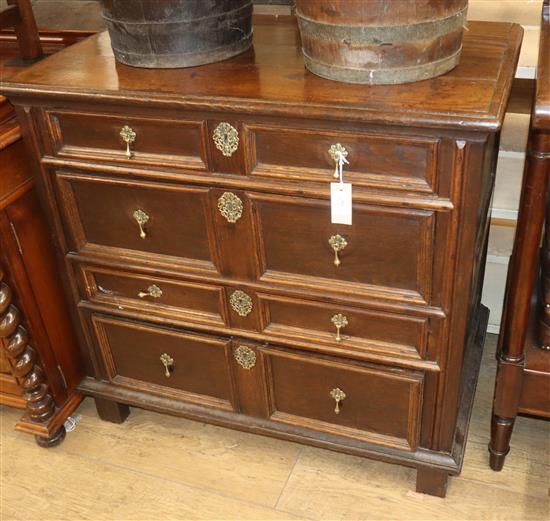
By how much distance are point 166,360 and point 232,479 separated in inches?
14.6

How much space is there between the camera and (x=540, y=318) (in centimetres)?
158

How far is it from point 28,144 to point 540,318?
124 cm

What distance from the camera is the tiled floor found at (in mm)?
1760

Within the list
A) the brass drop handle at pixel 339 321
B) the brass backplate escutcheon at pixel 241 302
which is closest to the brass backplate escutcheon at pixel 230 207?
the brass backplate escutcheon at pixel 241 302

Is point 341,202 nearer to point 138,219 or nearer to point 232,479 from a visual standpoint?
point 138,219

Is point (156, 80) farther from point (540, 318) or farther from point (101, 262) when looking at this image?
point (540, 318)

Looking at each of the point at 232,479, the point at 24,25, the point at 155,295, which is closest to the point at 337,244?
the point at 155,295

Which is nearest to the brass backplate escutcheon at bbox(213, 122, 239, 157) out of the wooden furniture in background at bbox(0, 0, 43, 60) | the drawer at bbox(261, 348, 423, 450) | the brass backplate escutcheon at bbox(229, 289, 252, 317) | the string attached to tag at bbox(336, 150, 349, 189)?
the string attached to tag at bbox(336, 150, 349, 189)

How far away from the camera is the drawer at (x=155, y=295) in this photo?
65.9 inches

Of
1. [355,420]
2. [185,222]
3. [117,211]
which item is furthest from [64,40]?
[355,420]

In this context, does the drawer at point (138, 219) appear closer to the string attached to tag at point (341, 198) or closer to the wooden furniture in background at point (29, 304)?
the wooden furniture in background at point (29, 304)

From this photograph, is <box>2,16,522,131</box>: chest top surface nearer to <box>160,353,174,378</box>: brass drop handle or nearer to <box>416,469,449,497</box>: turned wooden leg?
<box>160,353,174,378</box>: brass drop handle

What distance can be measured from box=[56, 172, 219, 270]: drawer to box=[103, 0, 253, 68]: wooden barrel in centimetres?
28

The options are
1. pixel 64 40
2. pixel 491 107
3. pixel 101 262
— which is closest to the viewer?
pixel 491 107
